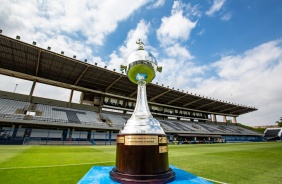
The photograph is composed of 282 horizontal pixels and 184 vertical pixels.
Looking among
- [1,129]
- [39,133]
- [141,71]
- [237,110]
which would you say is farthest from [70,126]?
[237,110]

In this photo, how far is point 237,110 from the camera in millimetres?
45000

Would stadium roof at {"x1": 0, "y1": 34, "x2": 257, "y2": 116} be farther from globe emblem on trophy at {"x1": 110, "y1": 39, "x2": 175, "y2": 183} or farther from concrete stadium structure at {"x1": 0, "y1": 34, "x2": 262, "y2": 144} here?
globe emblem on trophy at {"x1": 110, "y1": 39, "x2": 175, "y2": 183}

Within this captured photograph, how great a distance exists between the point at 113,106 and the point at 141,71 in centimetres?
2674

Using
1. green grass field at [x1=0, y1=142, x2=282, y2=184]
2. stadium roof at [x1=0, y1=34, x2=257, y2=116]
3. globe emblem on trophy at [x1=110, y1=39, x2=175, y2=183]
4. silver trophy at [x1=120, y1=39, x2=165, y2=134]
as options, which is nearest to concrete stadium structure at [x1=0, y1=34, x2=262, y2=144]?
stadium roof at [x1=0, y1=34, x2=257, y2=116]

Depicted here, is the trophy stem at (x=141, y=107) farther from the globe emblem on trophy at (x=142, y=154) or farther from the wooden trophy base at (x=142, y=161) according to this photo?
the wooden trophy base at (x=142, y=161)

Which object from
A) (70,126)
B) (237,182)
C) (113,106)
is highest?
(113,106)

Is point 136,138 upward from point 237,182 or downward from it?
upward

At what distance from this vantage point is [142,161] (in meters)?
2.61

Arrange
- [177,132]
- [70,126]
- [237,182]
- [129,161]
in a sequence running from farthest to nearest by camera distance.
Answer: [177,132] → [70,126] → [237,182] → [129,161]

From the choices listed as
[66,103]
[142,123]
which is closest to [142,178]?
[142,123]

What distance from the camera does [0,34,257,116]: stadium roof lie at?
17.3 meters

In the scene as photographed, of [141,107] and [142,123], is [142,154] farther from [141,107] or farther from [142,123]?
[141,107]

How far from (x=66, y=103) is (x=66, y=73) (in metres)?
6.22

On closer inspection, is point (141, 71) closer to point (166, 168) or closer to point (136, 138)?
point (136, 138)
